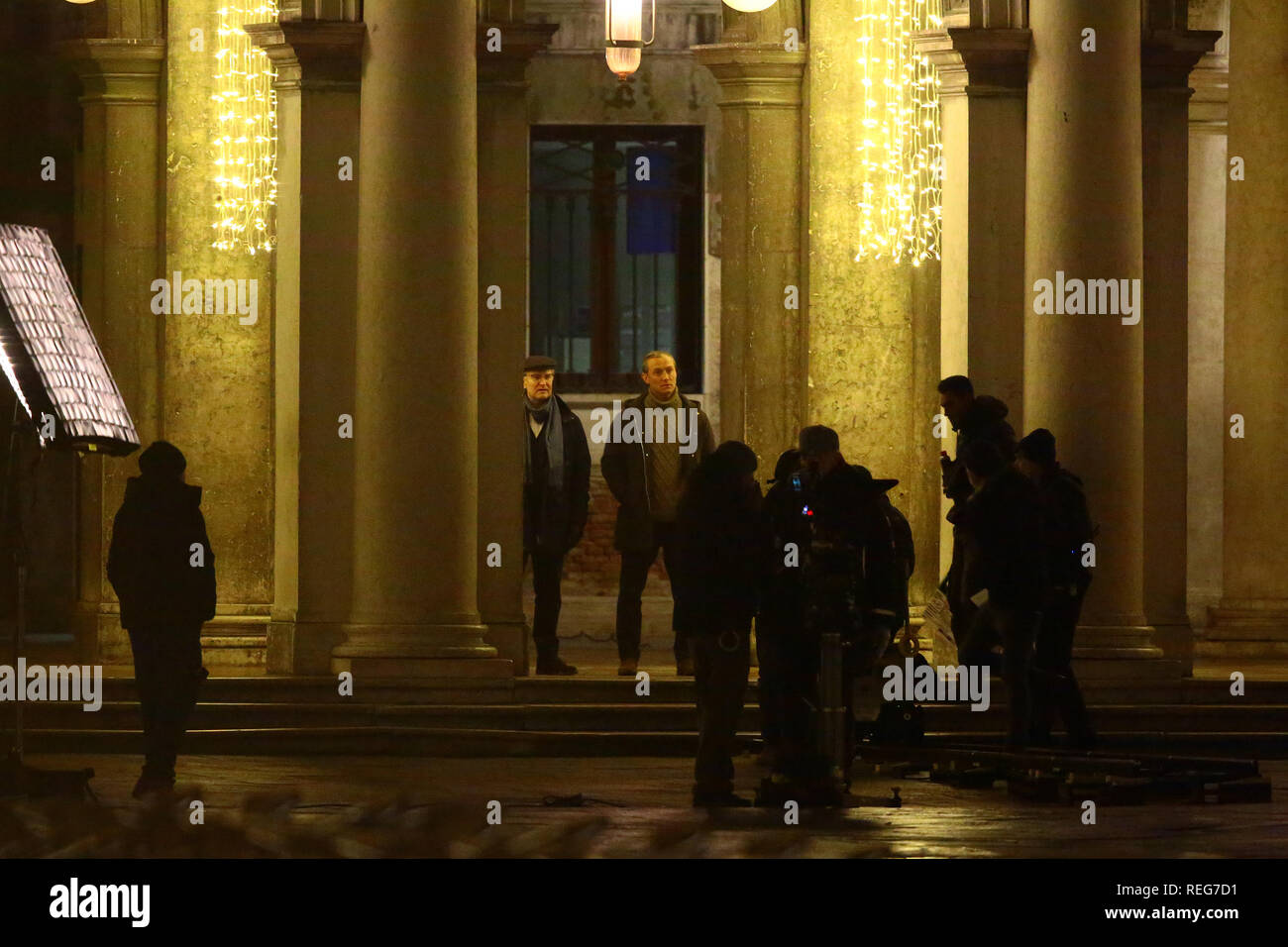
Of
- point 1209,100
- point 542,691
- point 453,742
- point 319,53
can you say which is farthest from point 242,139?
point 1209,100

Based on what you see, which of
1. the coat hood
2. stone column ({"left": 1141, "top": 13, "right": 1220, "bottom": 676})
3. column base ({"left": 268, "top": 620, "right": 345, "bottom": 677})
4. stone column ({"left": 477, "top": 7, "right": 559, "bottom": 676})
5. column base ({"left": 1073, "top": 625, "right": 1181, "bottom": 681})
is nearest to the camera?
the coat hood

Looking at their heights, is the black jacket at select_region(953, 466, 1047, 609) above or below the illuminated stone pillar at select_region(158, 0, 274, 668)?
below

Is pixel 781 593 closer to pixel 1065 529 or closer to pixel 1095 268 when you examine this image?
pixel 1065 529

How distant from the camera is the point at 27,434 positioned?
13938 mm

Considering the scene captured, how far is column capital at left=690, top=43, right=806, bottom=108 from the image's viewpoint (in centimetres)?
2117

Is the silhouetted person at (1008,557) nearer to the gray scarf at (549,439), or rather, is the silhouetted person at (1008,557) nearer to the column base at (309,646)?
the gray scarf at (549,439)

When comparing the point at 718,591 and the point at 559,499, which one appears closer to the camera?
the point at 718,591

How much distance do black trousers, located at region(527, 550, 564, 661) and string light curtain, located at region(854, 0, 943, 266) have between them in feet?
10.9

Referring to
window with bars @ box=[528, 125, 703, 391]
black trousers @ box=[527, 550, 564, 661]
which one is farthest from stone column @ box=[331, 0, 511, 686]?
window with bars @ box=[528, 125, 703, 391]

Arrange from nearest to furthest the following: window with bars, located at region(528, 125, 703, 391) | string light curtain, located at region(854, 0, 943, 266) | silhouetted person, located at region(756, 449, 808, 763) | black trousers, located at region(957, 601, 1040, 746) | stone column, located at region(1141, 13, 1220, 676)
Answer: silhouetted person, located at region(756, 449, 808, 763), black trousers, located at region(957, 601, 1040, 746), stone column, located at region(1141, 13, 1220, 676), string light curtain, located at region(854, 0, 943, 266), window with bars, located at region(528, 125, 703, 391)

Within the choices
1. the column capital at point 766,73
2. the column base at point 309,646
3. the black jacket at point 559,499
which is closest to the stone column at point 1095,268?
the black jacket at point 559,499

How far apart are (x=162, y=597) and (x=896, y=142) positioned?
7818 mm

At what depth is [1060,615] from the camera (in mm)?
15633

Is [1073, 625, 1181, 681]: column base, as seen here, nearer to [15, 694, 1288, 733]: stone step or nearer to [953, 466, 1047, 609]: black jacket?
[15, 694, 1288, 733]: stone step
